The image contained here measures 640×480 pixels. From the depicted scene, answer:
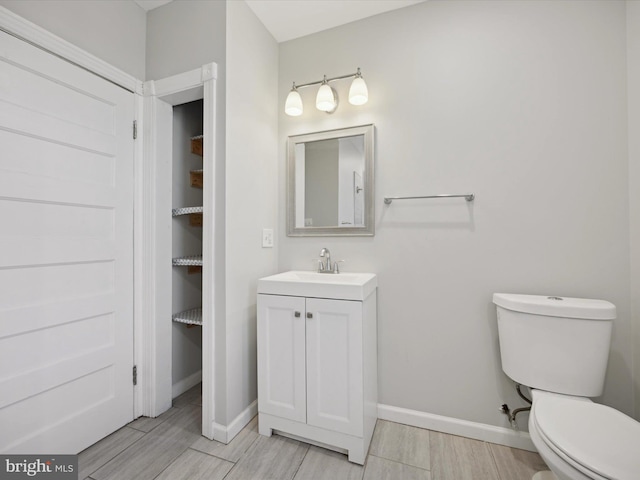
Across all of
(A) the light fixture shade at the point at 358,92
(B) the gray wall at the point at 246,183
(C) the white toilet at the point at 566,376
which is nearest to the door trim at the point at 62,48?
(B) the gray wall at the point at 246,183

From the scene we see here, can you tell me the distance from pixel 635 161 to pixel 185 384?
2907mm

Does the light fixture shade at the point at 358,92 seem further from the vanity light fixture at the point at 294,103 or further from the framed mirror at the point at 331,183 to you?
the vanity light fixture at the point at 294,103

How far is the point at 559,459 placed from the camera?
3.04 ft

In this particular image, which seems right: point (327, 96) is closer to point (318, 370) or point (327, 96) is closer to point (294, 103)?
point (294, 103)

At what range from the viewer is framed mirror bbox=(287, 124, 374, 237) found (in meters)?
1.81

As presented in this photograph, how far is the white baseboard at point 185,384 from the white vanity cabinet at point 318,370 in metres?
0.78

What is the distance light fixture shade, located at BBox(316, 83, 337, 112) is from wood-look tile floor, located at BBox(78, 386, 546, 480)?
193 cm

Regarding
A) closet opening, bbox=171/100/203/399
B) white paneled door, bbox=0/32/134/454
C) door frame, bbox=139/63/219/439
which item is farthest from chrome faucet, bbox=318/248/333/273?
white paneled door, bbox=0/32/134/454

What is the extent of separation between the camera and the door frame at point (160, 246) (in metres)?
1.58

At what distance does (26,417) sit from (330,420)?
133cm

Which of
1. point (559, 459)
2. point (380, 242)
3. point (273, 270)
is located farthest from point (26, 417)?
point (559, 459)

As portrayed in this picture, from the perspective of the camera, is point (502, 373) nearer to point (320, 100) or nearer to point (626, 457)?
point (626, 457)

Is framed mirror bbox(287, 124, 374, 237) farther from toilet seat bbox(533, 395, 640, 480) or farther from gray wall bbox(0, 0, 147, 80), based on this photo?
toilet seat bbox(533, 395, 640, 480)

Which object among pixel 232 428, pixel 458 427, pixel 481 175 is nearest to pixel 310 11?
pixel 481 175
